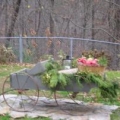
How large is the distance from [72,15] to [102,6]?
190 cm

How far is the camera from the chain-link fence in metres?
12.4

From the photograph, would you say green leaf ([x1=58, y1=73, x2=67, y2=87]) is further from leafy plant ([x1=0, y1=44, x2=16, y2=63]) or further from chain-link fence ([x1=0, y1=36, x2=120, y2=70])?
chain-link fence ([x1=0, y1=36, x2=120, y2=70])

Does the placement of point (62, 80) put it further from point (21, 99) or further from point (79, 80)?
point (21, 99)

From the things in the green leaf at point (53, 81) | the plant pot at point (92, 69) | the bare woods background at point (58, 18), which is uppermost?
the bare woods background at point (58, 18)

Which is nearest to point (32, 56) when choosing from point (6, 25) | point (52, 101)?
point (6, 25)

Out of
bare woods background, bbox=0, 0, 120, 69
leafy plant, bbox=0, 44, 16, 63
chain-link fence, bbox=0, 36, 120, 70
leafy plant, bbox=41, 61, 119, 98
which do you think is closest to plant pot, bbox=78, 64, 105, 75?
leafy plant, bbox=41, 61, 119, 98

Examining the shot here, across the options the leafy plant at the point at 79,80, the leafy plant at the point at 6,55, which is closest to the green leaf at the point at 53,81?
the leafy plant at the point at 79,80

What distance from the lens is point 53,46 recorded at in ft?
44.5

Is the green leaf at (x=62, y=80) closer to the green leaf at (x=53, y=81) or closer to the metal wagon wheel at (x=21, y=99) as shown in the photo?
the green leaf at (x=53, y=81)

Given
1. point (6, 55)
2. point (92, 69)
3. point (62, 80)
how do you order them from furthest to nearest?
point (6, 55)
point (92, 69)
point (62, 80)

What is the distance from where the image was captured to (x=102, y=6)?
1770 centimetres

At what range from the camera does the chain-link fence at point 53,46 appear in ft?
40.7

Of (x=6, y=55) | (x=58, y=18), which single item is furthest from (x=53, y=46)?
(x=58, y=18)

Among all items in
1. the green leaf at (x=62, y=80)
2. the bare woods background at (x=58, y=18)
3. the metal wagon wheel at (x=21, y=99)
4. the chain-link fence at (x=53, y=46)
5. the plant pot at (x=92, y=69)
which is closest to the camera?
the green leaf at (x=62, y=80)
